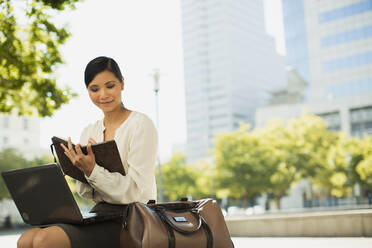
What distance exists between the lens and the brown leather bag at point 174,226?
2.20m

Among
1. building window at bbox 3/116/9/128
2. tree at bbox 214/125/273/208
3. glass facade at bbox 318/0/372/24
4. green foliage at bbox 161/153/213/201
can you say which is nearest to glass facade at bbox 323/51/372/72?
glass facade at bbox 318/0/372/24

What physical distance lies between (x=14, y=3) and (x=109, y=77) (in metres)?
7.94

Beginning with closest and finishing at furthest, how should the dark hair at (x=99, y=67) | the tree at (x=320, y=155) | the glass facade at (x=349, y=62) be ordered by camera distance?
the dark hair at (x=99, y=67)
the tree at (x=320, y=155)
the glass facade at (x=349, y=62)

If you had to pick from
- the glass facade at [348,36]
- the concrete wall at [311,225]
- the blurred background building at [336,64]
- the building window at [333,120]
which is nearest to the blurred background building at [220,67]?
the blurred background building at [336,64]

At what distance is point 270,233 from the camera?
12.6m

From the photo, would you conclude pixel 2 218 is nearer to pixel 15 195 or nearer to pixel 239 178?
pixel 239 178

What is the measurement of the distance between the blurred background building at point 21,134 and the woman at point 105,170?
62.7 metres

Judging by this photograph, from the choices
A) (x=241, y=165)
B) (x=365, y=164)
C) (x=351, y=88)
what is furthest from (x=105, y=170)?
(x=351, y=88)

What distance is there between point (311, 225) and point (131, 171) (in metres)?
9.70

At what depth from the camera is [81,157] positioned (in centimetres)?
233

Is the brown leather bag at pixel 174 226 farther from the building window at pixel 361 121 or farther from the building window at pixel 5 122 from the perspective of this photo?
the building window at pixel 5 122

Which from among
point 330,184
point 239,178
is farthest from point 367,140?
point 239,178

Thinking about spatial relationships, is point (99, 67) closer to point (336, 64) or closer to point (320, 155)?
point (320, 155)

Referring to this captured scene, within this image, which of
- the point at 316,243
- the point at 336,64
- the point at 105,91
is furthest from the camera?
the point at 336,64
